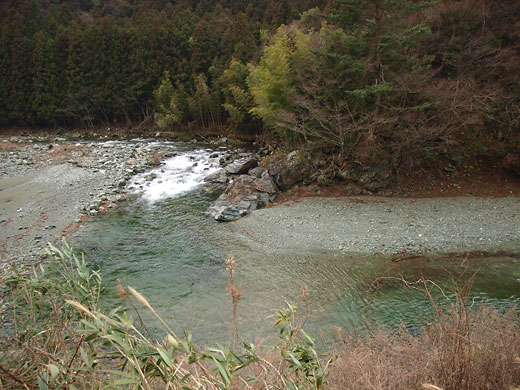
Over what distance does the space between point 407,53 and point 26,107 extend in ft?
124

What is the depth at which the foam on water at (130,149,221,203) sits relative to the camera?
594 inches

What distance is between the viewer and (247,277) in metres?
8.27

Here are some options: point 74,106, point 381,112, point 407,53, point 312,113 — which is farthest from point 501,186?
point 74,106

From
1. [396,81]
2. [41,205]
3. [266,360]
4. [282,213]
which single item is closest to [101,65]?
[41,205]

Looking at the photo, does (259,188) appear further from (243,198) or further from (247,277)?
(247,277)

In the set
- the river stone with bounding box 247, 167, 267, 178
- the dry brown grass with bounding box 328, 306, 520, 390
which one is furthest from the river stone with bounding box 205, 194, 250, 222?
the dry brown grass with bounding box 328, 306, 520, 390

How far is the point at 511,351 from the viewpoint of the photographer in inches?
104

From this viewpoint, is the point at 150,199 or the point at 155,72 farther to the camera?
the point at 155,72

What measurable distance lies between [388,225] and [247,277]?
5.16 metres

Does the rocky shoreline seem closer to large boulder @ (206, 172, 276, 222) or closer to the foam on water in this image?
large boulder @ (206, 172, 276, 222)

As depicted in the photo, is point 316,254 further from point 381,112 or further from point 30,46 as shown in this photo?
point 30,46

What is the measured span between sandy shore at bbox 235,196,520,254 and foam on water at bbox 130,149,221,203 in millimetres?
5327

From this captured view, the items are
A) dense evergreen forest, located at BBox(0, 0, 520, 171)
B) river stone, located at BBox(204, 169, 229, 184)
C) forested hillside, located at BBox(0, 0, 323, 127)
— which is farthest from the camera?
forested hillside, located at BBox(0, 0, 323, 127)

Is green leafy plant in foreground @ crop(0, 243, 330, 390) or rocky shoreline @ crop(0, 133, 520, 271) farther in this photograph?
rocky shoreline @ crop(0, 133, 520, 271)
